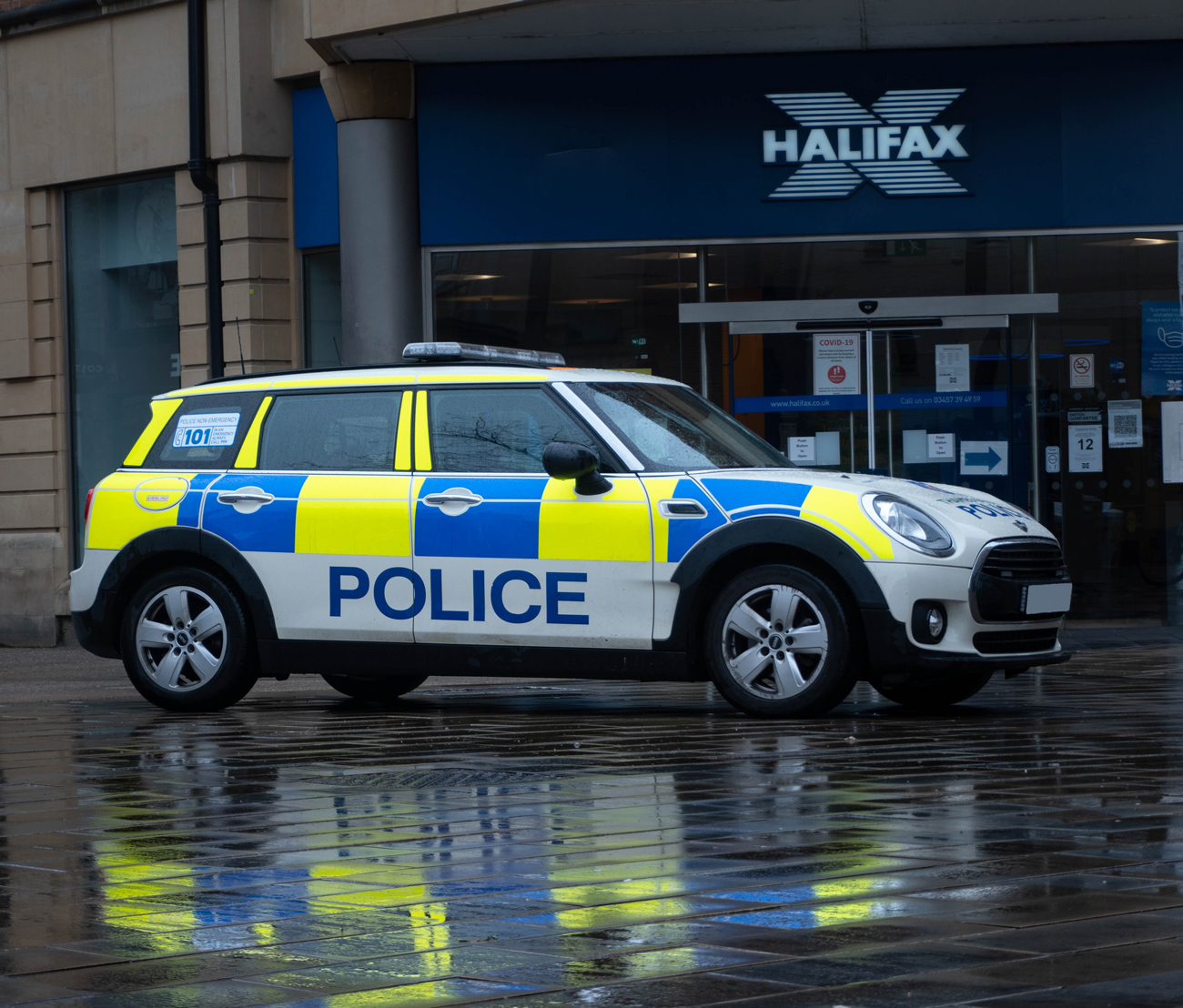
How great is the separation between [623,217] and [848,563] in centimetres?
806

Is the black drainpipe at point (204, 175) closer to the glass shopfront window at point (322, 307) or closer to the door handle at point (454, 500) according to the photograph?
the glass shopfront window at point (322, 307)

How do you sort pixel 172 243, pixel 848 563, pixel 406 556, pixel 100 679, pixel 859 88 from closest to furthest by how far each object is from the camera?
pixel 848 563 < pixel 406 556 < pixel 100 679 < pixel 859 88 < pixel 172 243

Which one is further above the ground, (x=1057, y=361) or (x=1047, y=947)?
(x=1057, y=361)

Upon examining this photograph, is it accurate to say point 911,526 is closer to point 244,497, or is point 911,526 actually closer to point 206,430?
point 244,497

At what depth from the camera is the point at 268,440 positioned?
9867mm

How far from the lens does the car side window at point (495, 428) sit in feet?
30.3

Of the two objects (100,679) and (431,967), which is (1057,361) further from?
(431,967)

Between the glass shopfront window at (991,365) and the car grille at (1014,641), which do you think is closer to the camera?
the car grille at (1014,641)

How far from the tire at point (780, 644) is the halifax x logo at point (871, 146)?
7.82 m

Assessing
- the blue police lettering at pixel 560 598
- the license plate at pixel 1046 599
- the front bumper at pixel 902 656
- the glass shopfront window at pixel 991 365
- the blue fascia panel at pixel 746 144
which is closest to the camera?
the front bumper at pixel 902 656

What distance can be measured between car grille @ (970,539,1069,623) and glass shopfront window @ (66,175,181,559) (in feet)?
36.1

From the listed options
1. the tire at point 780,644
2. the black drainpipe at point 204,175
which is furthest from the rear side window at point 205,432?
the black drainpipe at point 204,175

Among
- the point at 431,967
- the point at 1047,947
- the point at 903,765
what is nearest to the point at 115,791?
the point at 903,765

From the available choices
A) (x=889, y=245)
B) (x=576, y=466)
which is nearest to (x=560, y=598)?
(x=576, y=466)
